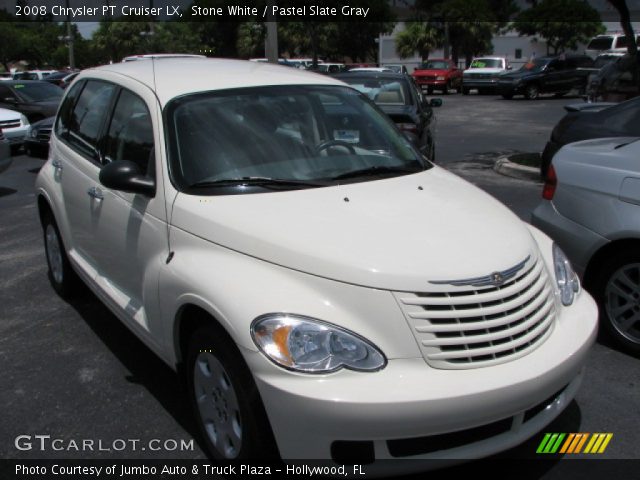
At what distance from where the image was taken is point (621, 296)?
13.4 feet

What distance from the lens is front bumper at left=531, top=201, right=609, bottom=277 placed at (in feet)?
13.6

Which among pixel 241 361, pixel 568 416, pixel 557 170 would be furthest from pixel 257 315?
pixel 557 170

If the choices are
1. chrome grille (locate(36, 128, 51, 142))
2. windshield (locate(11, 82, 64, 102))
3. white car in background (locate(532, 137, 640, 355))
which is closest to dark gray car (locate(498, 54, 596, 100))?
windshield (locate(11, 82, 64, 102))

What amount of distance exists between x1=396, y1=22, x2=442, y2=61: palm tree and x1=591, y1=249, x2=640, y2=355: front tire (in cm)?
4540

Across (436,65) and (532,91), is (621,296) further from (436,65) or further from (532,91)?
(436,65)

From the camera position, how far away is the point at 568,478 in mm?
2938

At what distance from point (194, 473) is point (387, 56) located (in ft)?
174

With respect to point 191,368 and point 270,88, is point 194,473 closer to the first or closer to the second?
point 191,368

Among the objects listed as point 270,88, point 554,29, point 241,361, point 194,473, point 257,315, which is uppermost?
point 554,29

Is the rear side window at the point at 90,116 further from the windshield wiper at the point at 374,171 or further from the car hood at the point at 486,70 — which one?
the car hood at the point at 486,70

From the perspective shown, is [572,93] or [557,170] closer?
[557,170]

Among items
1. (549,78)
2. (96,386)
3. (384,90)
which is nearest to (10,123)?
(384,90)

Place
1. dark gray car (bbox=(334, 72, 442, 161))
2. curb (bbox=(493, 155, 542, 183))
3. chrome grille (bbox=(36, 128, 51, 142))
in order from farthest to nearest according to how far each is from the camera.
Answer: chrome grille (bbox=(36, 128, 51, 142))
curb (bbox=(493, 155, 542, 183))
dark gray car (bbox=(334, 72, 442, 161))

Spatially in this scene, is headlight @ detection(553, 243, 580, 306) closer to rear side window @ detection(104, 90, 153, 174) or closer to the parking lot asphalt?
the parking lot asphalt
